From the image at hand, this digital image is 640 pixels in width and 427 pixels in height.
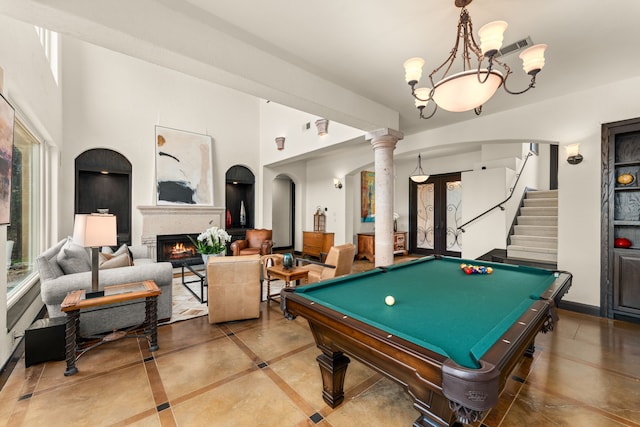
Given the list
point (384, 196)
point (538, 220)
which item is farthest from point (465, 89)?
point (538, 220)

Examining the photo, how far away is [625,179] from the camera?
3314 mm

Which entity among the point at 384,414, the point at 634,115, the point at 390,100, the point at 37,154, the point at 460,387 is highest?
the point at 390,100

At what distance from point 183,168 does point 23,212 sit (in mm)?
3227

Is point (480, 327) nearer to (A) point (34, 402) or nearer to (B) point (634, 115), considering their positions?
(A) point (34, 402)

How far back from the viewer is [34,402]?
6.17 feet

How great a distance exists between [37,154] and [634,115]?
26.5 ft

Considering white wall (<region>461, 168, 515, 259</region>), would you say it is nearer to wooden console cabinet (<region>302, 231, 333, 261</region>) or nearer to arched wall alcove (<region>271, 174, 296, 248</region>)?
wooden console cabinet (<region>302, 231, 333, 261</region>)

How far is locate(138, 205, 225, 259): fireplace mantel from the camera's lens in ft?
19.6

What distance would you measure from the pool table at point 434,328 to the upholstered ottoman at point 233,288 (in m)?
1.45

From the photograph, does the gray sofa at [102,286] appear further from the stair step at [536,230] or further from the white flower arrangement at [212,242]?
the stair step at [536,230]

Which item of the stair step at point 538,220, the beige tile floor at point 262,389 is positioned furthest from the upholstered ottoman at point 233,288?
the stair step at point 538,220

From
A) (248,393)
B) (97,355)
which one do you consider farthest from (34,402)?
(248,393)

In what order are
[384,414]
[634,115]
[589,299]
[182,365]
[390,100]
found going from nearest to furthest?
1. [384,414]
2. [182,365]
3. [634,115]
4. [589,299]
5. [390,100]

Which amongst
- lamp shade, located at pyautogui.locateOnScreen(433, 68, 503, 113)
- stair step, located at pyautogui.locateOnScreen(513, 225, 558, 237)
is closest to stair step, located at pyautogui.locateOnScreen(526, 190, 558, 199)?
stair step, located at pyautogui.locateOnScreen(513, 225, 558, 237)
